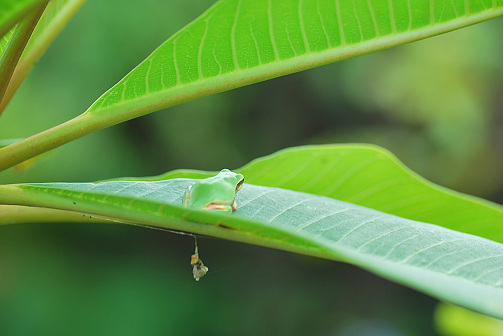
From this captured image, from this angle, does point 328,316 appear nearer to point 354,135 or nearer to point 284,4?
point 354,135

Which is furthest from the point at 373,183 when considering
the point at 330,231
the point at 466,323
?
the point at 466,323

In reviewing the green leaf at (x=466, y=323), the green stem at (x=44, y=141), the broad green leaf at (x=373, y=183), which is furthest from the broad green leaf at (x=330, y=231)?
the green leaf at (x=466, y=323)

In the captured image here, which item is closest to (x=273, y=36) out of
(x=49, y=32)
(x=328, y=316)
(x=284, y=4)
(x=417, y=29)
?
(x=284, y=4)

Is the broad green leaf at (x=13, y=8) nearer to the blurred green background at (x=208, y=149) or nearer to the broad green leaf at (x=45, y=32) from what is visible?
the broad green leaf at (x=45, y=32)

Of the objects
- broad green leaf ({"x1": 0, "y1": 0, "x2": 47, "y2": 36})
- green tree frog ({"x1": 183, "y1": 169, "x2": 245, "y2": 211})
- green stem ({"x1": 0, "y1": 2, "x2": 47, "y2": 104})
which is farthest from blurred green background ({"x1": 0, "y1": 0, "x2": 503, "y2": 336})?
broad green leaf ({"x1": 0, "y1": 0, "x2": 47, "y2": 36})

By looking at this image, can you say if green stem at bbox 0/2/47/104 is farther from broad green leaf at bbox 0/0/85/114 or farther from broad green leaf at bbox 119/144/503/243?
broad green leaf at bbox 119/144/503/243

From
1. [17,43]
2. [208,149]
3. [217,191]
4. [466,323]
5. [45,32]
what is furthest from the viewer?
[208,149]

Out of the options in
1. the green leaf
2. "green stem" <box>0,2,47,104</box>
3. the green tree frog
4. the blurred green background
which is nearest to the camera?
"green stem" <box>0,2,47,104</box>

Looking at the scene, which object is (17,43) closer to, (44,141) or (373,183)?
(44,141)
